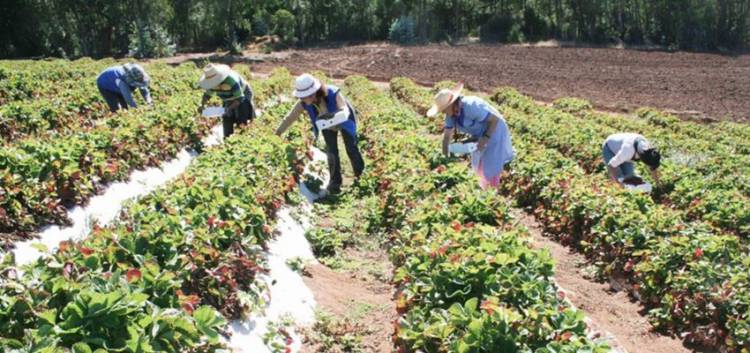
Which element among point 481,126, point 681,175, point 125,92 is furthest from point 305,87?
point 681,175

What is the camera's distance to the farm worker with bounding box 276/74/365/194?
26.0 ft

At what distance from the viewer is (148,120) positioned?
30.1 ft

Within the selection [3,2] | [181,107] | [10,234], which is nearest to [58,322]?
[10,234]

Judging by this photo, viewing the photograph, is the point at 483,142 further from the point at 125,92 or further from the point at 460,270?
the point at 125,92

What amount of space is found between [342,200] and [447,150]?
1.76 meters

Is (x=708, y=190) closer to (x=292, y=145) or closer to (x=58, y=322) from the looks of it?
(x=292, y=145)

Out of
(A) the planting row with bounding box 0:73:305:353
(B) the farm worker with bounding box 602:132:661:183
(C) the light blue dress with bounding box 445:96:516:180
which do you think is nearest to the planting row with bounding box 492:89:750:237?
(B) the farm worker with bounding box 602:132:661:183

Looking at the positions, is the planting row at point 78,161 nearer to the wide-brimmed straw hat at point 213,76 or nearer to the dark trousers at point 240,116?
the dark trousers at point 240,116

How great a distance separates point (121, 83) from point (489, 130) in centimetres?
708

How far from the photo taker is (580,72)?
30.5 metres

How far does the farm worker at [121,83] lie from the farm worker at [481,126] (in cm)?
632

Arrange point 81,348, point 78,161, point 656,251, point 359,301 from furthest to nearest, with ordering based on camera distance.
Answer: point 78,161 → point 656,251 → point 359,301 → point 81,348

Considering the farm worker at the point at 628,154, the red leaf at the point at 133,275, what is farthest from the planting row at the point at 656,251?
the red leaf at the point at 133,275

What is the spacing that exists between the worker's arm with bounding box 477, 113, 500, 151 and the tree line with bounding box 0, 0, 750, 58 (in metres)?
37.0
